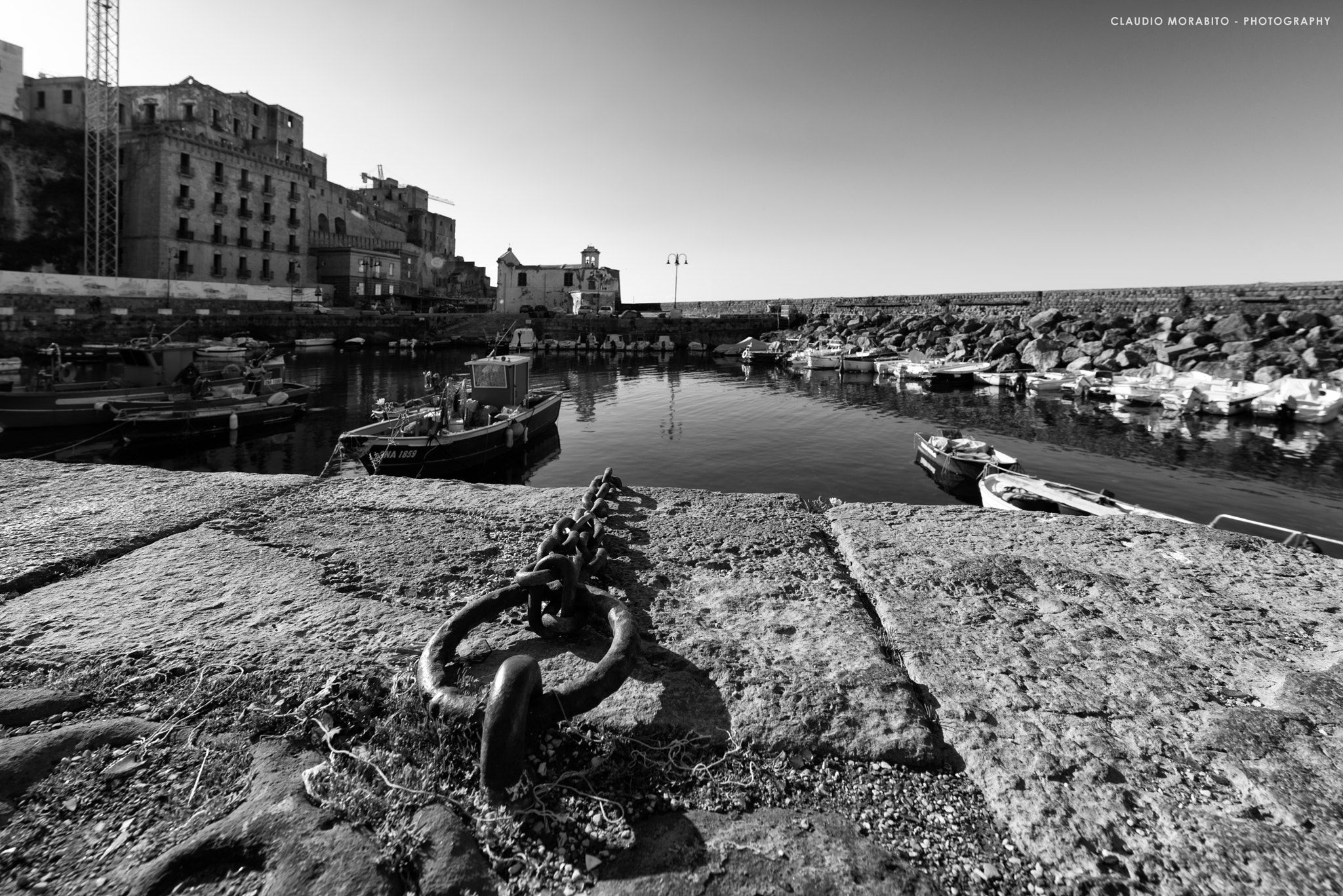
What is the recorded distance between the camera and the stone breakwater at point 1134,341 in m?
33.7

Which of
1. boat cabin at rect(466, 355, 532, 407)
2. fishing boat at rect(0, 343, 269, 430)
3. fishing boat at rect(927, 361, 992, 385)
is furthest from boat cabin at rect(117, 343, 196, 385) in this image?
fishing boat at rect(927, 361, 992, 385)

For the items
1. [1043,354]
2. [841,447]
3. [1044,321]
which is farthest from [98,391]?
[1044,321]

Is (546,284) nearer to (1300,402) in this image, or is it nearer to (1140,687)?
(1300,402)

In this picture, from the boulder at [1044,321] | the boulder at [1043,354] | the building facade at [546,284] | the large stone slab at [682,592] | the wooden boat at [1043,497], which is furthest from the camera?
the building facade at [546,284]

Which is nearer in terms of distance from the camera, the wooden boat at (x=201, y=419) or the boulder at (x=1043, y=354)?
the wooden boat at (x=201, y=419)

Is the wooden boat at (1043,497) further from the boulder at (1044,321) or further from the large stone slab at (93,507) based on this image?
the boulder at (1044,321)

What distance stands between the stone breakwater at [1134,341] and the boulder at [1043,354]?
6cm

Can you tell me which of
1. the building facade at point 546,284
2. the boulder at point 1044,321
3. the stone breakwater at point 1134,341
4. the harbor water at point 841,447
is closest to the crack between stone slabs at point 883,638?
the harbor water at point 841,447

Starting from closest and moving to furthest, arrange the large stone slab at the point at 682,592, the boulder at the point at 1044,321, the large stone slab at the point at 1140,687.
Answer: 1. the large stone slab at the point at 1140,687
2. the large stone slab at the point at 682,592
3. the boulder at the point at 1044,321

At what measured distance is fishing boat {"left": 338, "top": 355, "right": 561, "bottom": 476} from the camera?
16.0 metres

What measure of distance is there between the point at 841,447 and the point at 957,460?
6489 millimetres

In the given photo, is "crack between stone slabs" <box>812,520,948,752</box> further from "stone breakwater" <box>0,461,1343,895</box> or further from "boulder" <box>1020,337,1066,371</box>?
"boulder" <box>1020,337,1066,371</box>

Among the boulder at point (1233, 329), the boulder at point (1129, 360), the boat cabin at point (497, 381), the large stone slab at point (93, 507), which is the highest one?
the boulder at point (1233, 329)

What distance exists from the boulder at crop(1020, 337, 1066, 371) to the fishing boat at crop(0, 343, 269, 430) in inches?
1848
